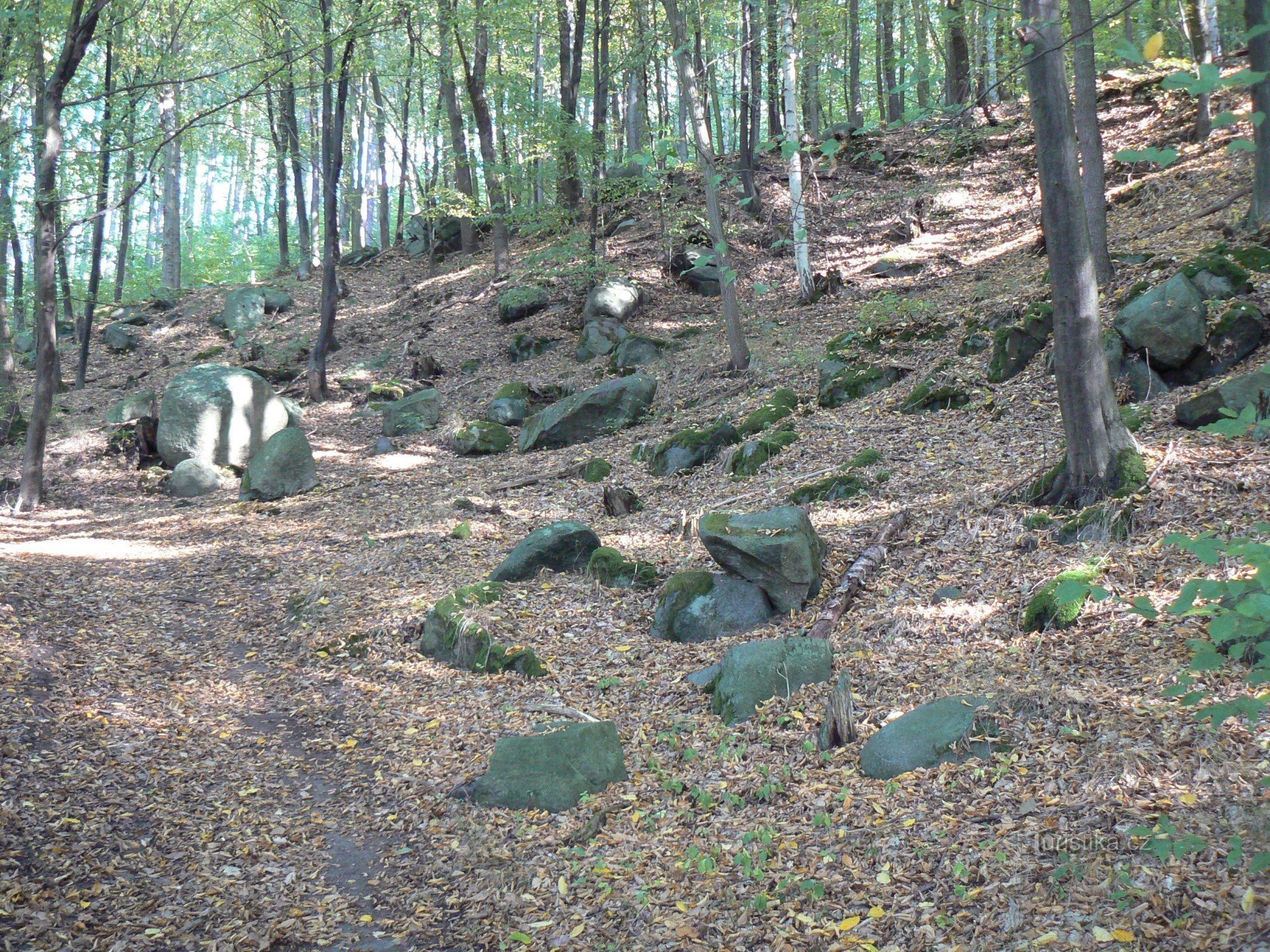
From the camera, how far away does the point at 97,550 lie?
10438 mm

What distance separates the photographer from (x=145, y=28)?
19.6m

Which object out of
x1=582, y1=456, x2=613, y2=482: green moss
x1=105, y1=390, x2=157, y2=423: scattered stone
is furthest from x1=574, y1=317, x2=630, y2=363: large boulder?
x1=105, y1=390, x2=157, y2=423: scattered stone

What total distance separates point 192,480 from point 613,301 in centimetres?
863

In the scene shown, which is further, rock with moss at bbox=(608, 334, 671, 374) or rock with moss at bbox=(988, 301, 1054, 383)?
rock with moss at bbox=(608, 334, 671, 374)

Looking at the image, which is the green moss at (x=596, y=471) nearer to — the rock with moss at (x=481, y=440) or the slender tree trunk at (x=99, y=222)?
the rock with moss at (x=481, y=440)

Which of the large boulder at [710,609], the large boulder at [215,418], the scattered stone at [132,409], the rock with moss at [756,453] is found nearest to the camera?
the large boulder at [710,609]

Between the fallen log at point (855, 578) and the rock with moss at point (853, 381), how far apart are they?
13.3 feet

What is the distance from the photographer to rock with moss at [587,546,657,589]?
25.9 ft

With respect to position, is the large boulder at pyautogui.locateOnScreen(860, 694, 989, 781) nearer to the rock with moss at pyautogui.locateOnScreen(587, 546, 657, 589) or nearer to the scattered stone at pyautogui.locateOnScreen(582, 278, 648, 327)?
the rock with moss at pyautogui.locateOnScreen(587, 546, 657, 589)

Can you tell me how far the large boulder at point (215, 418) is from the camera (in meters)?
14.4

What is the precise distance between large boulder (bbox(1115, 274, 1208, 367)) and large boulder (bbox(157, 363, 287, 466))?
42.7ft

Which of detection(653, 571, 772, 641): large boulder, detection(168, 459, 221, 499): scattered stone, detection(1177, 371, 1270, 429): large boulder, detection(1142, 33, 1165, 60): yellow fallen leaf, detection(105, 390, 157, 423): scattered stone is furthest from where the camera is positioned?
detection(105, 390, 157, 423): scattered stone

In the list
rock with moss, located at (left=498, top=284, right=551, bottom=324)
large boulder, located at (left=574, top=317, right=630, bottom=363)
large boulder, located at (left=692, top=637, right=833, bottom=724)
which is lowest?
large boulder, located at (left=692, top=637, right=833, bottom=724)

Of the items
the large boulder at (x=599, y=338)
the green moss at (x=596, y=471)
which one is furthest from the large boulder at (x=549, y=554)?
the large boulder at (x=599, y=338)
